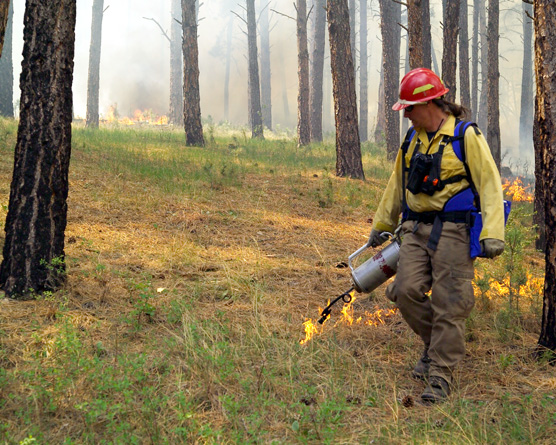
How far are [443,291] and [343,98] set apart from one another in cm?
953

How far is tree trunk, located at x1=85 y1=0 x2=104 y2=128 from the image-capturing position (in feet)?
87.2

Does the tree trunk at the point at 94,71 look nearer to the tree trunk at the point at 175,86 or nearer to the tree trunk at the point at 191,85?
the tree trunk at the point at 175,86

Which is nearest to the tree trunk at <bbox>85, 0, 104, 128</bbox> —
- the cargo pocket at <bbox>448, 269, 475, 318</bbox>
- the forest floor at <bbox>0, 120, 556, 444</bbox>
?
the forest floor at <bbox>0, 120, 556, 444</bbox>

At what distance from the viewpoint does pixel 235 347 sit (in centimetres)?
Result: 454

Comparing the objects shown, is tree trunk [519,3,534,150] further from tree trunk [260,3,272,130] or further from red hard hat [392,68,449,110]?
red hard hat [392,68,449,110]

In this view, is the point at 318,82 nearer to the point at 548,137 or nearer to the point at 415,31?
Result: the point at 415,31

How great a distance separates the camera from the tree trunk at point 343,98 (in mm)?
13133

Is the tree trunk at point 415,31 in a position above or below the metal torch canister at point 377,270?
above

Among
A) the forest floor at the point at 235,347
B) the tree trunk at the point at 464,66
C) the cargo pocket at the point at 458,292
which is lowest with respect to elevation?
the forest floor at the point at 235,347

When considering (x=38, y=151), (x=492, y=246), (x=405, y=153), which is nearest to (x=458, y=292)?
(x=492, y=246)

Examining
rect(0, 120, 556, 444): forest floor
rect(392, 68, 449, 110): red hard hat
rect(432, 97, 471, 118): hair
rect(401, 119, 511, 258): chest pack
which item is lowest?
rect(0, 120, 556, 444): forest floor

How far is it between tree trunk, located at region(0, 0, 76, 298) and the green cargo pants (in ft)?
10.0

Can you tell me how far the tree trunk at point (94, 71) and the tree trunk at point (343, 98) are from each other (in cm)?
1363

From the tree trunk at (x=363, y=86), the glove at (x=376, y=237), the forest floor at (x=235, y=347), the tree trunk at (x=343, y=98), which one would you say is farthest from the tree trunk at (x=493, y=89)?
the glove at (x=376, y=237)
